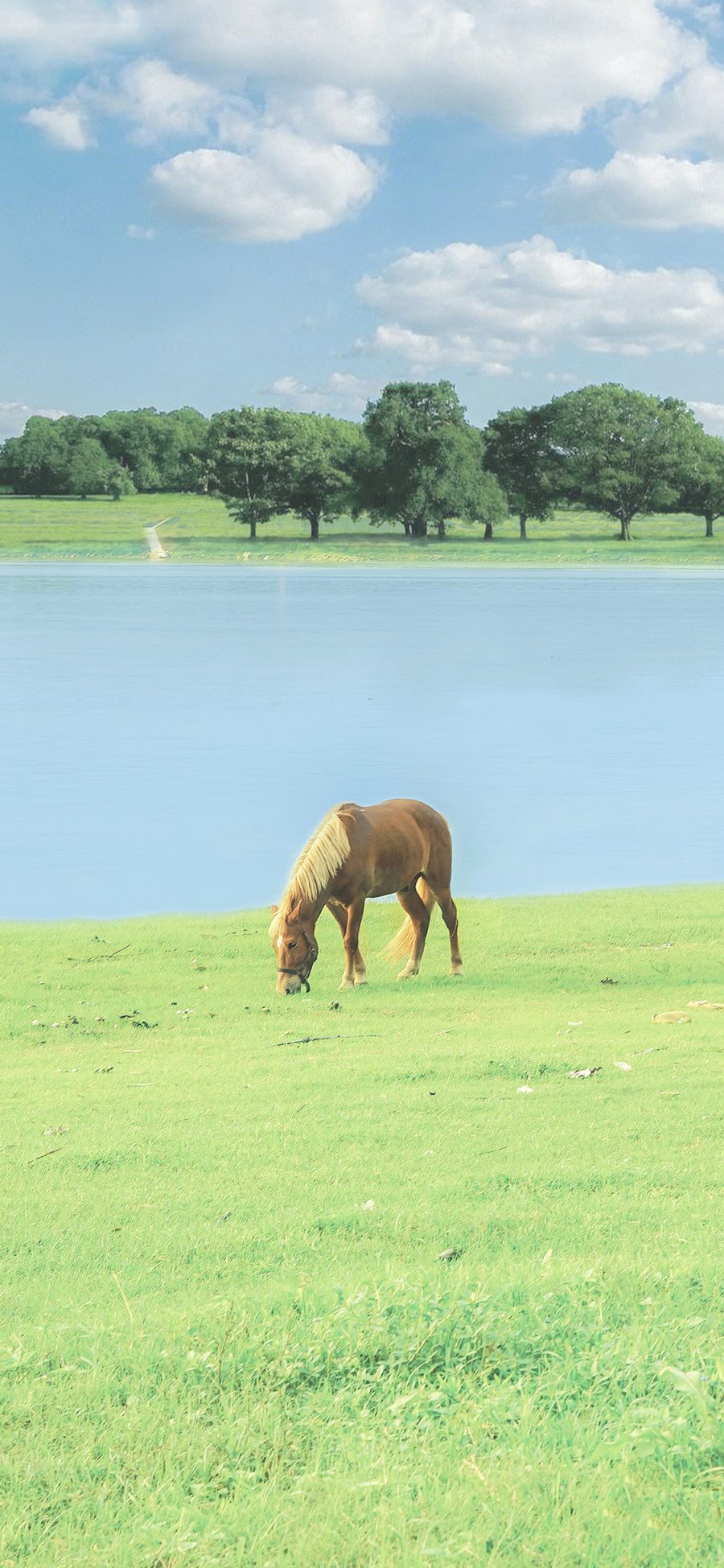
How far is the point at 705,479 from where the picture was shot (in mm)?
133625

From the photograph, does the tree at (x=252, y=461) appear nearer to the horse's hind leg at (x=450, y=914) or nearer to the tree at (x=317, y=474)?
the tree at (x=317, y=474)

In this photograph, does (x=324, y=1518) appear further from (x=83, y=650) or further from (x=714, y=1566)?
(x=83, y=650)

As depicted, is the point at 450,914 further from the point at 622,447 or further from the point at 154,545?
the point at 622,447

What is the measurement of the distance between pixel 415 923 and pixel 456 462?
4453 inches

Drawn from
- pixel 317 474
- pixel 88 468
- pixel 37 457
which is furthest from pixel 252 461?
pixel 37 457

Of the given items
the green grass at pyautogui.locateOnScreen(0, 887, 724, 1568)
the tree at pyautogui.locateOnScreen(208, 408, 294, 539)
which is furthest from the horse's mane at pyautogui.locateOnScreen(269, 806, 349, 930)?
the tree at pyautogui.locateOnScreen(208, 408, 294, 539)

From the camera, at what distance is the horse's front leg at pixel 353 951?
14.3 metres

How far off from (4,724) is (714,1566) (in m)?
40.6

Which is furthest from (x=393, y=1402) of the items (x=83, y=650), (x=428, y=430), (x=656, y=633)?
(x=428, y=430)

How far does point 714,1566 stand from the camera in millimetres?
4086

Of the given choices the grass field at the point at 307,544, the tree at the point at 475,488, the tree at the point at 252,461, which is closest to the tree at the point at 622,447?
the grass field at the point at 307,544

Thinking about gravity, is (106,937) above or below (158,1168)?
below

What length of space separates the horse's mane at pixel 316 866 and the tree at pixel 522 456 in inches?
4995

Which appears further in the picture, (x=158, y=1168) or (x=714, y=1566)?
(x=158, y=1168)
